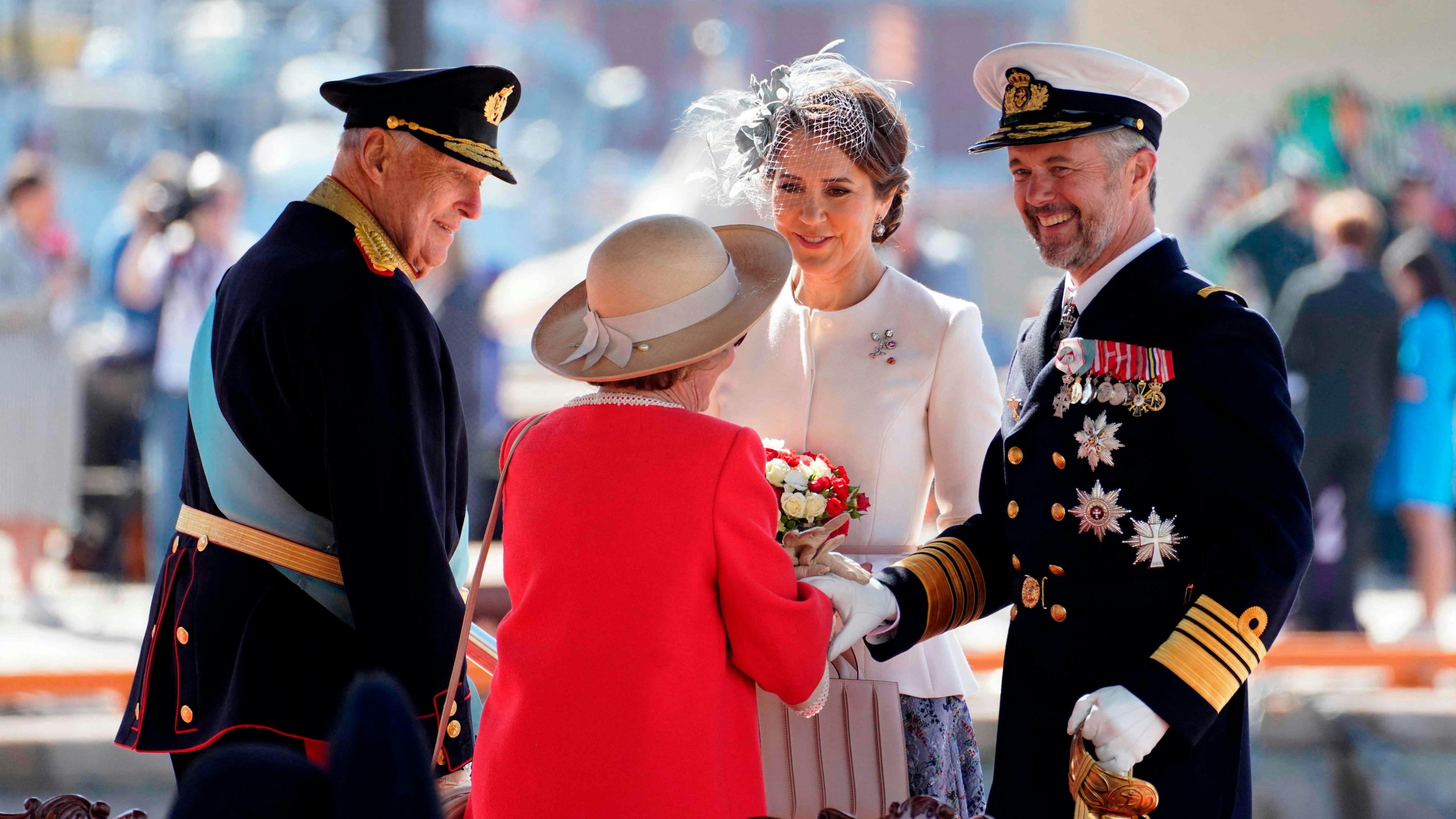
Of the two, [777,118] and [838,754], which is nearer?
[838,754]

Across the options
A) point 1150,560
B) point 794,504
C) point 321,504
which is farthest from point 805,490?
point 321,504

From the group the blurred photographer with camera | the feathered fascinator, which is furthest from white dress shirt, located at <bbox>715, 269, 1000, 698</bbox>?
the blurred photographer with camera

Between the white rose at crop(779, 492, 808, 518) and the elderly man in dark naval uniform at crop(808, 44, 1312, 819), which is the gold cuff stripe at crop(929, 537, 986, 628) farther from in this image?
the white rose at crop(779, 492, 808, 518)

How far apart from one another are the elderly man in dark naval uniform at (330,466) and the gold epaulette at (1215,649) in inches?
43.2

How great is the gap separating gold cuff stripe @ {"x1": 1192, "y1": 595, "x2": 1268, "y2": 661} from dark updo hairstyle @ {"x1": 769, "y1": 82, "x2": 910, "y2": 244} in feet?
3.80

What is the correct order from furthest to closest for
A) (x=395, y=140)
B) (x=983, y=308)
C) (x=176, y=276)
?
(x=983, y=308) → (x=176, y=276) → (x=395, y=140)

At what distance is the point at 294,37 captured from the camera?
1560cm

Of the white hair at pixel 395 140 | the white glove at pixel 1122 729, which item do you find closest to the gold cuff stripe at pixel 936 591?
the white glove at pixel 1122 729

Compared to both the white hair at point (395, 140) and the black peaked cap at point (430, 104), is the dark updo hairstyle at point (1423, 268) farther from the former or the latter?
the white hair at point (395, 140)

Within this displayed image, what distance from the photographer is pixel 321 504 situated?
2.41m

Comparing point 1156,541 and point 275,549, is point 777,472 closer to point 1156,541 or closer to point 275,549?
point 1156,541

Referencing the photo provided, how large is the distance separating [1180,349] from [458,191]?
3.99 ft

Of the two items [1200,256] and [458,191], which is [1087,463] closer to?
[458,191]

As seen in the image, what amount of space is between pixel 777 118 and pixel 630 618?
1.25m
